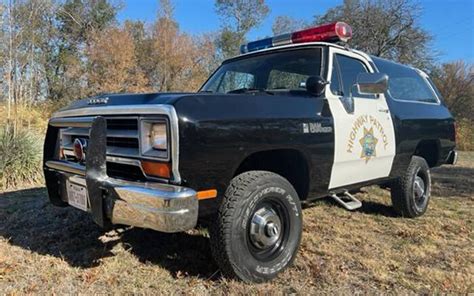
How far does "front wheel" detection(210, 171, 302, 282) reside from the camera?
2.78 metres

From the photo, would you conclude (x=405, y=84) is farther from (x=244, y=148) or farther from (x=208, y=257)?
(x=208, y=257)

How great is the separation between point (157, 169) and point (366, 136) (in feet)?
7.46

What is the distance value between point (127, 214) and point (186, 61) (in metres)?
25.1

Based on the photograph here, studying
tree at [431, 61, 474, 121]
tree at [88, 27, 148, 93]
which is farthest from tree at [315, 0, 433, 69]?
tree at [88, 27, 148, 93]

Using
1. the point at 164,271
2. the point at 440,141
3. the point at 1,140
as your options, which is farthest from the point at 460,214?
the point at 1,140

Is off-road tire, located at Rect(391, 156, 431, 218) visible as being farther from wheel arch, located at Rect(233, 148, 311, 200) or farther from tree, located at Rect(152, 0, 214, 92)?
tree, located at Rect(152, 0, 214, 92)

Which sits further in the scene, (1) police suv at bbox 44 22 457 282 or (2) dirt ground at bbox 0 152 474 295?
(2) dirt ground at bbox 0 152 474 295

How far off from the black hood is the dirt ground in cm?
128

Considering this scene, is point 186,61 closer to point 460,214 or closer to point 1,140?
point 1,140

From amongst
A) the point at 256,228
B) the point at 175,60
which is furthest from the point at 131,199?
the point at 175,60

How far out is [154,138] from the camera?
267 cm

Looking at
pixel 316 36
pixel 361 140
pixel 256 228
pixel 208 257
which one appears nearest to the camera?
pixel 256 228

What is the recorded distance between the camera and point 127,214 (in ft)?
8.61

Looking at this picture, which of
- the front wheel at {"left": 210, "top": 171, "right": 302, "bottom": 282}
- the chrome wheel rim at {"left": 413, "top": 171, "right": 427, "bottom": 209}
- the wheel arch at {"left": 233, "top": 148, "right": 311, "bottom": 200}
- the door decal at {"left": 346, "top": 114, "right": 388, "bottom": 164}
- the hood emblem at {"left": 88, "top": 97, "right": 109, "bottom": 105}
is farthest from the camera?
the chrome wheel rim at {"left": 413, "top": 171, "right": 427, "bottom": 209}
